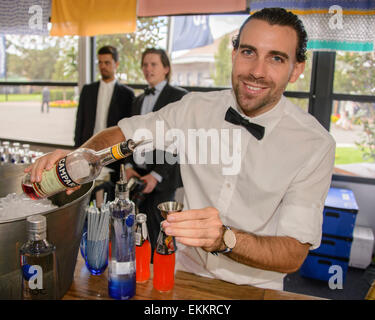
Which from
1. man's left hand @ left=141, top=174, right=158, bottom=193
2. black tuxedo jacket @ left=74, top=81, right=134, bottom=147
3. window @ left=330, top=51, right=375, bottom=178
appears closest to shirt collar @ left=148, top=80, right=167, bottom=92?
black tuxedo jacket @ left=74, top=81, right=134, bottom=147

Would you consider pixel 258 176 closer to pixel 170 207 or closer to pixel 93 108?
pixel 170 207

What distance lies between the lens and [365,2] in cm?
273

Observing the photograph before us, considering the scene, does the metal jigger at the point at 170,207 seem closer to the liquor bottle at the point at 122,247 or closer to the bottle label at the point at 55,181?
the liquor bottle at the point at 122,247

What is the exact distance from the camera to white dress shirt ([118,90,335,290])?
128 centimetres

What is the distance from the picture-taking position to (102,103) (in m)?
3.87

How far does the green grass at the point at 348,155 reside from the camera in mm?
3570

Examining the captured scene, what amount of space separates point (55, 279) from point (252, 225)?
0.77 metres

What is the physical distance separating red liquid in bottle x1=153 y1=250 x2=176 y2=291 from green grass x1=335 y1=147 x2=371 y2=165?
3.04m

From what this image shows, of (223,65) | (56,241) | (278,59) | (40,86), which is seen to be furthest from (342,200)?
(40,86)

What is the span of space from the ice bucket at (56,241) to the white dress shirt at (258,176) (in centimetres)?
56

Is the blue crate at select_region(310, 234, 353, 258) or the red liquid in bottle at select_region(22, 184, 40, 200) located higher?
the red liquid in bottle at select_region(22, 184, 40, 200)

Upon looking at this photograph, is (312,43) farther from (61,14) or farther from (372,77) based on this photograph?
(61,14)

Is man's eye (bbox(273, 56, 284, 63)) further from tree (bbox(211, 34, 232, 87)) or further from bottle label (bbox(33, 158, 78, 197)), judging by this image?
tree (bbox(211, 34, 232, 87))
